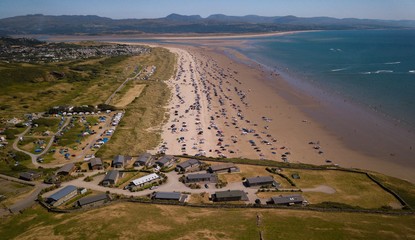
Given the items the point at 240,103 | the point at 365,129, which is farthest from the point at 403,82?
the point at 240,103

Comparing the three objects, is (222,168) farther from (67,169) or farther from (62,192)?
(67,169)

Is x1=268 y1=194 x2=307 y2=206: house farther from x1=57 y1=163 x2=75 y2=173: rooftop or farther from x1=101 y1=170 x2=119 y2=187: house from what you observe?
x1=57 y1=163 x2=75 y2=173: rooftop

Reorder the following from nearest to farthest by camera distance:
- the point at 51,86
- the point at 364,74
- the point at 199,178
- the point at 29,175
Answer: the point at 29,175 → the point at 199,178 → the point at 51,86 → the point at 364,74

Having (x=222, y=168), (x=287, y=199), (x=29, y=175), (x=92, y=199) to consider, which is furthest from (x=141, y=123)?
(x=287, y=199)

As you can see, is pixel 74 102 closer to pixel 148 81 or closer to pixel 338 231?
pixel 148 81

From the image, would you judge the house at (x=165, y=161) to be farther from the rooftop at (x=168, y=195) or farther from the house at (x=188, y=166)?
the rooftop at (x=168, y=195)

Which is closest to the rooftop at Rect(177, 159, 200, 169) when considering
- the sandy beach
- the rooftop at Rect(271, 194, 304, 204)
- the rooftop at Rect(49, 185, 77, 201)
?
the sandy beach

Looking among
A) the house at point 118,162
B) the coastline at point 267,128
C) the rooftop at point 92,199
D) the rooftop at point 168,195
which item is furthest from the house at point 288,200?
the house at point 118,162
